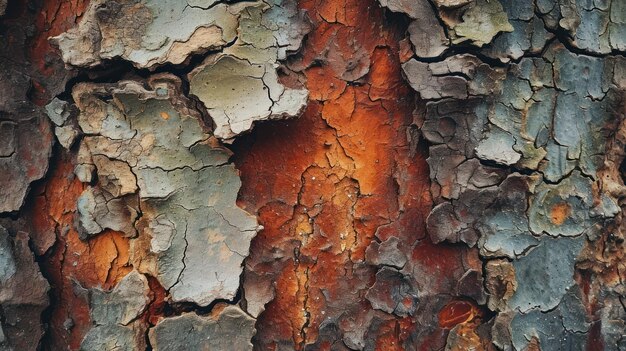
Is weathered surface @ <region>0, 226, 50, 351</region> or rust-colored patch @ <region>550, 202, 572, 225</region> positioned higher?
rust-colored patch @ <region>550, 202, 572, 225</region>

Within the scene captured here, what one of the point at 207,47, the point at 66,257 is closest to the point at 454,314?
the point at 207,47

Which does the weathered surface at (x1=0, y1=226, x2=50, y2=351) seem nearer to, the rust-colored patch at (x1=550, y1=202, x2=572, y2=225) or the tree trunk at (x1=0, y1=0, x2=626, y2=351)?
the tree trunk at (x1=0, y1=0, x2=626, y2=351)

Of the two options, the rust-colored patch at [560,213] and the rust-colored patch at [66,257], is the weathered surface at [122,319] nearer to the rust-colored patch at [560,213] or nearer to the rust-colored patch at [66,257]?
the rust-colored patch at [66,257]

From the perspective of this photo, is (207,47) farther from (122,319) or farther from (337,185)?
(122,319)

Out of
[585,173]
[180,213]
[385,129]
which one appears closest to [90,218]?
[180,213]

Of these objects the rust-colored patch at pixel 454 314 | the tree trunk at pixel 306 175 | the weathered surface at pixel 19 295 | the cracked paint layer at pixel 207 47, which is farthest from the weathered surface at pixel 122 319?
the rust-colored patch at pixel 454 314

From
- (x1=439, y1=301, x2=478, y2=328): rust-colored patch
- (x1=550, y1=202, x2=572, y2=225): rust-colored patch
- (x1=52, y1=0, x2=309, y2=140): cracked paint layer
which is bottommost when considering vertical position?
(x1=439, y1=301, x2=478, y2=328): rust-colored patch

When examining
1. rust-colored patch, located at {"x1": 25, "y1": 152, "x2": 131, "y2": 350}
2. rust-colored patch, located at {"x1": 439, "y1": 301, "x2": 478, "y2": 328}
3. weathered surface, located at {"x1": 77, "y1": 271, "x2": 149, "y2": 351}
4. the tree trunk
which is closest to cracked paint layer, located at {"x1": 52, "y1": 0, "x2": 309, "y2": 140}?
the tree trunk

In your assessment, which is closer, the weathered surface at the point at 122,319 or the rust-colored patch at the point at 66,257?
the weathered surface at the point at 122,319
